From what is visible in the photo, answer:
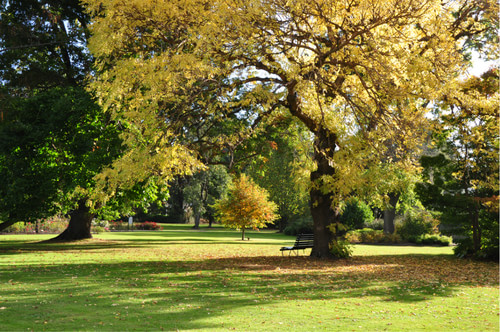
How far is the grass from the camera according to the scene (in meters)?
6.59

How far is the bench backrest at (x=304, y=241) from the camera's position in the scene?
55.3ft

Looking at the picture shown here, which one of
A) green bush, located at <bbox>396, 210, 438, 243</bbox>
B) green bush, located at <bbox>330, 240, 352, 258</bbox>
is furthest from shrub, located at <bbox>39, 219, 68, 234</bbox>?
green bush, located at <bbox>396, 210, 438, 243</bbox>

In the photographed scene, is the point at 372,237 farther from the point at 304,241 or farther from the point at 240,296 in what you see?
the point at 240,296

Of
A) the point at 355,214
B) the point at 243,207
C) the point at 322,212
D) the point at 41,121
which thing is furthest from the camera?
the point at 355,214

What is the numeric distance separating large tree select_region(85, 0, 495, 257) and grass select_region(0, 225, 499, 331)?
3.95m

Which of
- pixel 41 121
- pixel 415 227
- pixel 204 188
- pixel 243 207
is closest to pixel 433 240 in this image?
pixel 415 227

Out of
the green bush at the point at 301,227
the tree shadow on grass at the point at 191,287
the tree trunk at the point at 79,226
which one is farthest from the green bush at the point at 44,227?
the tree shadow on grass at the point at 191,287

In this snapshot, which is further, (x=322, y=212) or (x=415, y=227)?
(x=415, y=227)

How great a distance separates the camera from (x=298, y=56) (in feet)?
41.3

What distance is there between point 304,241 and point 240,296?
29.1 ft

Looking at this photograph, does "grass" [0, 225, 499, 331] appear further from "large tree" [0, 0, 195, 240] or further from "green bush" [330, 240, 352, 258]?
"large tree" [0, 0, 195, 240]

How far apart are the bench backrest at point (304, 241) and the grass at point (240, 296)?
198 cm

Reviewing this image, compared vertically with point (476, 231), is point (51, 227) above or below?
below

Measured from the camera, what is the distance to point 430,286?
35.3 ft
